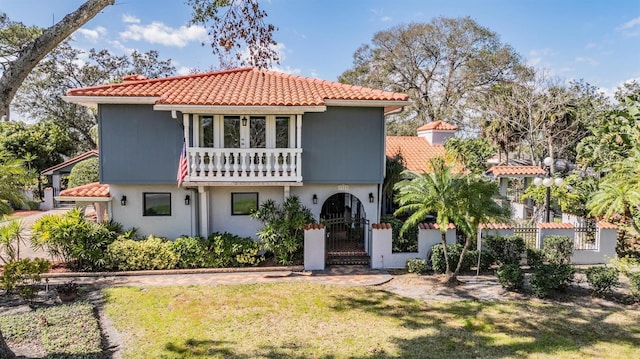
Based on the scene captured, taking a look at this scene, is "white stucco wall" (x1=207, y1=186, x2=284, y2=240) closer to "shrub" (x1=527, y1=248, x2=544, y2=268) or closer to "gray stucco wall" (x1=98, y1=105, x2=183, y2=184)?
"gray stucco wall" (x1=98, y1=105, x2=183, y2=184)

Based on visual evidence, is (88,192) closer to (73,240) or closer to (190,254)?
(73,240)

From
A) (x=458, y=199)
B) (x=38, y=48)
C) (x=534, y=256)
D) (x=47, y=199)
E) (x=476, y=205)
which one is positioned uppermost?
(x=38, y=48)

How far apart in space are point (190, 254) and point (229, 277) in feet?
6.25

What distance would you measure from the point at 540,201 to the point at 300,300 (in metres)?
17.3

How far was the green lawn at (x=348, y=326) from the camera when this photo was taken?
26.7 ft

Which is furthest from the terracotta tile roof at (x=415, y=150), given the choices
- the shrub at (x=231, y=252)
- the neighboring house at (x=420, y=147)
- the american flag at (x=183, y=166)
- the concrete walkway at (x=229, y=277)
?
the american flag at (x=183, y=166)

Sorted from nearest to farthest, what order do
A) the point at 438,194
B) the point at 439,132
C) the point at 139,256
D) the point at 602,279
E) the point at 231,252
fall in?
the point at 602,279, the point at 438,194, the point at 139,256, the point at 231,252, the point at 439,132

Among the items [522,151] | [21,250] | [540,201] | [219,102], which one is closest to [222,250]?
[219,102]

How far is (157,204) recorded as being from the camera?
15.5 m

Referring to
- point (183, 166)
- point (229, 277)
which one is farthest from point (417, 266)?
point (183, 166)

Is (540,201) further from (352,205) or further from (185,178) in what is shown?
(185,178)

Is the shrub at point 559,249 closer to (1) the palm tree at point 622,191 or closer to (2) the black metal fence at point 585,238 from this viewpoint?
(2) the black metal fence at point 585,238

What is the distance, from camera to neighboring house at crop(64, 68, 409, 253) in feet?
47.1

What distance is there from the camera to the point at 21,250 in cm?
1639
